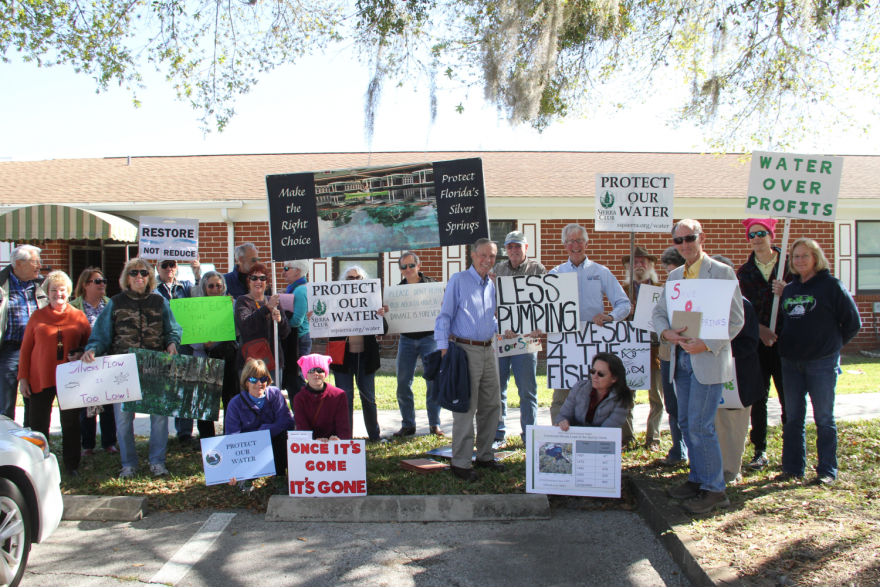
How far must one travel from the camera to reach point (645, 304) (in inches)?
236

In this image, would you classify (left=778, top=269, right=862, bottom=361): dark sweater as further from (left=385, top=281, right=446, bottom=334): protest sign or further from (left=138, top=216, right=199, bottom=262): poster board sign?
(left=138, top=216, right=199, bottom=262): poster board sign

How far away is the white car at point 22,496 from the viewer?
3.55m

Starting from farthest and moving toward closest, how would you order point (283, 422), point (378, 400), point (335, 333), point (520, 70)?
point (378, 400), point (520, 70), point (335, 333), point (283, 422)

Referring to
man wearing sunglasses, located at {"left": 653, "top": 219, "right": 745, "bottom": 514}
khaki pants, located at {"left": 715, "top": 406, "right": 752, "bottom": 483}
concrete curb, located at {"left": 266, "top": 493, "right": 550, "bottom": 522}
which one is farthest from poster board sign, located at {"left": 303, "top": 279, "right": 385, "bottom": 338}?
khaki pants, located at {"left": 715, "top": 406, "right": 752, "bottom": 483}

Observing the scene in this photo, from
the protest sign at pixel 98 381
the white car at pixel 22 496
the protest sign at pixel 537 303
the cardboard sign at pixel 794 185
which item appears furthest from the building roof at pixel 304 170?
the white car at pixel 22 496

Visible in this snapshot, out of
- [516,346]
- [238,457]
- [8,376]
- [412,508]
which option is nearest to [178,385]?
[238,457]

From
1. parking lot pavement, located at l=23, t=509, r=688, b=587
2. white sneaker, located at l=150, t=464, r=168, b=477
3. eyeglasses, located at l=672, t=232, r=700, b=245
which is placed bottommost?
parking lot pavement, located at l=23, t=509, r=688, b=587

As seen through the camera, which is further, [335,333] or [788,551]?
[335,333]

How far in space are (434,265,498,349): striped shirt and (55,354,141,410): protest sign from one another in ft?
8.67

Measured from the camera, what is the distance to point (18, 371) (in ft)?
18.5

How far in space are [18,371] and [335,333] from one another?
2787 mm

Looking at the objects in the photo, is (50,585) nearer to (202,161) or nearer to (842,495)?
(842,495)

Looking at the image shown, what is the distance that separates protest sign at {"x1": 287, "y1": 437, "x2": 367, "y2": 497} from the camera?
4.91m

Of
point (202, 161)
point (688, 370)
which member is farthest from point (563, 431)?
point (202, 161)
